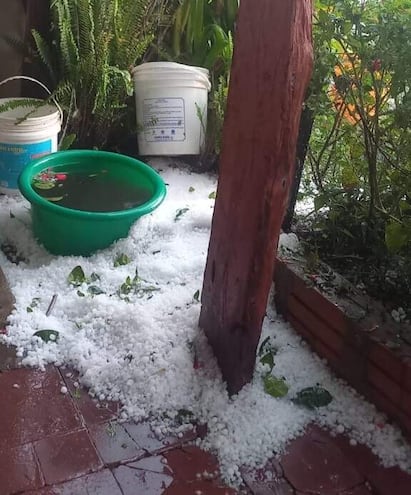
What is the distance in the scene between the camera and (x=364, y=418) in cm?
146

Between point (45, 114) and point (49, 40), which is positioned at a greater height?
point (49, 40)

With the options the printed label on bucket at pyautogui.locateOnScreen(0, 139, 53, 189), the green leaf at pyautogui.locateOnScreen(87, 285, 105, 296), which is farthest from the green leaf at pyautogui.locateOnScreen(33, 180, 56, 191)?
the green leaf at pyautogui.locateOnScreen(87, 285, 105, 296)

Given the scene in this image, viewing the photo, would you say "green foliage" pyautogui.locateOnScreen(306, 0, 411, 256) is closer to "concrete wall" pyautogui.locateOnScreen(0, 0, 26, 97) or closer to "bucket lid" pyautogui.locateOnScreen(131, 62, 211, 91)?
"bucket lid" pyautogui.locateOnScreen(131, 62, 211, 91)

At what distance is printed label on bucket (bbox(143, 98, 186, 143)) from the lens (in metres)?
2.32

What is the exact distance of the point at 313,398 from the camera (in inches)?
58.7

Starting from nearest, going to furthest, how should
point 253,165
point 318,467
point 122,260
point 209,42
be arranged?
point 253,165 < point 318,467 < point 122,260 < point 209,42

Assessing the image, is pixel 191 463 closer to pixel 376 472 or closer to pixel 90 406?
pixel 90 406

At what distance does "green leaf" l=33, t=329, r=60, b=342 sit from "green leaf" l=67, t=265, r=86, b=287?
203mm

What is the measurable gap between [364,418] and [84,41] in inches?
57.3

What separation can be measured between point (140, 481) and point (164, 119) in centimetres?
139

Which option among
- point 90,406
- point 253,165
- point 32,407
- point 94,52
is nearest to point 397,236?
point 253,165

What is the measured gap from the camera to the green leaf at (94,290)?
1.74 meters

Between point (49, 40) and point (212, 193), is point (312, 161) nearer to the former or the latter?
point (212, 193)

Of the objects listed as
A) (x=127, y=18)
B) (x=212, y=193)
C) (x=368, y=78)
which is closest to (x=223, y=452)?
(x=368, y=78)
